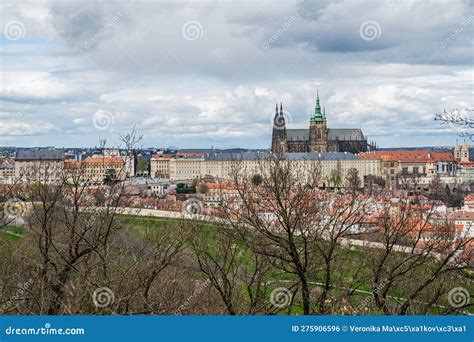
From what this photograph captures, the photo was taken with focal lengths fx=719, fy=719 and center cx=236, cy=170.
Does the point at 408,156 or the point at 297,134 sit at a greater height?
the point at 297,134

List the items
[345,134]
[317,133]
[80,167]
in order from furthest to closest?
1. [345,134]
2. [317,133]
3. [80,167]

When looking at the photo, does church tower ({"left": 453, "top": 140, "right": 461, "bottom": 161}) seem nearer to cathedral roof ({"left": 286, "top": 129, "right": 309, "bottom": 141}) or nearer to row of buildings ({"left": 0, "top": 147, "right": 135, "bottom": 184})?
cathedral roof ({"left": 286, "top": 129, "right": 309, "bottom": 141})

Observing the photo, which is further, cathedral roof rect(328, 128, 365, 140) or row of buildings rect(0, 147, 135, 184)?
cathedral roof rect(328, 128, 365, 140)

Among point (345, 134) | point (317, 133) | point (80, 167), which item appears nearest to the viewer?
point (80, 167)


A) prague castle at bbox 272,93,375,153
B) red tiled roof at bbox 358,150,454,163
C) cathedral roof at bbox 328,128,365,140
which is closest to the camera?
red tiled roof at bbox 358,150,454,163

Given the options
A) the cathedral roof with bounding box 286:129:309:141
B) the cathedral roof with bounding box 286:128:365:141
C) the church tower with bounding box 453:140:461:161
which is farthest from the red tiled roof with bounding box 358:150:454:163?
the cathedral roof with bounding box 286:129:309:141

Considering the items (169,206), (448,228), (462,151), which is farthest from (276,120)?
(448,228)

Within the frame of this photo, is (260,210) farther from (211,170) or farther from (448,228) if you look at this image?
(211,170)

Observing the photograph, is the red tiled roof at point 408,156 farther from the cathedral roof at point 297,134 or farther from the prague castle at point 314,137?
the cathedral roof at point 297,134

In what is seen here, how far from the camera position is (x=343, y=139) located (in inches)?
3374

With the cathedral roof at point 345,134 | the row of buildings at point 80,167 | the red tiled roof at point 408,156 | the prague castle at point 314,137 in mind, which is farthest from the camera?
the cathedral roof at point 345,134

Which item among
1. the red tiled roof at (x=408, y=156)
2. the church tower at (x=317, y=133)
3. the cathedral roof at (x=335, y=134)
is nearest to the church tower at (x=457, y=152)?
the red tiled roof at (x=408, y=156)

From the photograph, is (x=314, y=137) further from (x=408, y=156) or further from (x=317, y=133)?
(x=408, y=156)

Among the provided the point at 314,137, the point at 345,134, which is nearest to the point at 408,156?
the point at 345,134
